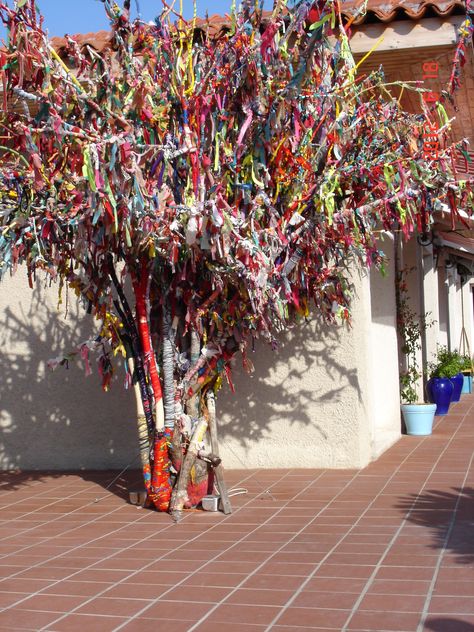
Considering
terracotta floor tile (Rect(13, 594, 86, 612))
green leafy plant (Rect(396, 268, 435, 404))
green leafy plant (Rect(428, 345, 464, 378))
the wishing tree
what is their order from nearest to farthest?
terracotta floor tile (Rect(13, 594, 86, 612)) < the wishing tree < green leafy plant (Rect(396, 268, 435, 404)) < green leafy plant (Rect(428, 345, 464, 378))

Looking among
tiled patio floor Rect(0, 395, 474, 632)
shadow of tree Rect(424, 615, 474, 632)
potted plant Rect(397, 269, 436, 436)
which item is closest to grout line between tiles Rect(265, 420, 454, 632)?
tiled patio floor Rect(0, 395, 474, 632)

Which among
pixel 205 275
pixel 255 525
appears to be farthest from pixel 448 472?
pixel 205 275

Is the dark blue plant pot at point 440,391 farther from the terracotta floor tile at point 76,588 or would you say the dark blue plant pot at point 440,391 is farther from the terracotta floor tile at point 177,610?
the terracotta floor tile at point 177,610

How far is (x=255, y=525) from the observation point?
6480 mm

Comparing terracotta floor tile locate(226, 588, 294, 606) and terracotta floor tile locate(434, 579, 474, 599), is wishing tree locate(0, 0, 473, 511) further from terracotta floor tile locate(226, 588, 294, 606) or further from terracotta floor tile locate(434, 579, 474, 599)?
terracotta floor tile locate(434, 579, 474, 599)

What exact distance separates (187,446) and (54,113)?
2847 millimetres

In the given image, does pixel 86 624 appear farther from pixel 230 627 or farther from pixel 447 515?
pixel 447 515

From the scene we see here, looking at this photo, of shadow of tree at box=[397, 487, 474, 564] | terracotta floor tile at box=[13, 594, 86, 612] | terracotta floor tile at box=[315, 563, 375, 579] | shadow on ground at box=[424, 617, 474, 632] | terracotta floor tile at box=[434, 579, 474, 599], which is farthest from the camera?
shadow of tree at box=[397, 487, 474, 564]

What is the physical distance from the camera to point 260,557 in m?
5.57

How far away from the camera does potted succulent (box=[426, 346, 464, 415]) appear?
12.6 m

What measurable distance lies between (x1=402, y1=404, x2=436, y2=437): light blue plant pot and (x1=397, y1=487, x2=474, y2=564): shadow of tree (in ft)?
11.0

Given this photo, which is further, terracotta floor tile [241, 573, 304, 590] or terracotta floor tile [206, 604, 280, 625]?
terracotta floor tile [241, 573, 304, 590]

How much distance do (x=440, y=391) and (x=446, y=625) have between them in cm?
873

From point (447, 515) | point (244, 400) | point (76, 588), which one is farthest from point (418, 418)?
point (76, 588)
